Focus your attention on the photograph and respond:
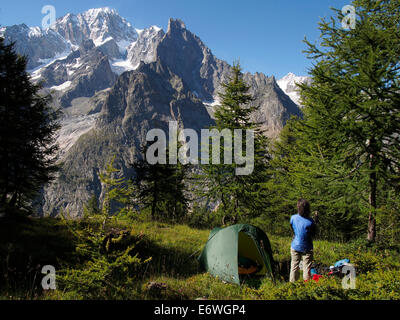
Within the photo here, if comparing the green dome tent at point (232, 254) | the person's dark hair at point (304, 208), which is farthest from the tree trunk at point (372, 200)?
the green dome tent at point (232, 254)

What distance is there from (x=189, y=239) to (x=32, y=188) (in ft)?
Result: 41.0

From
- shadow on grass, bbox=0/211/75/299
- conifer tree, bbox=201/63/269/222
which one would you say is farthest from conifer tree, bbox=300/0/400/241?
shadow on grass, bbox=0/211/75/299

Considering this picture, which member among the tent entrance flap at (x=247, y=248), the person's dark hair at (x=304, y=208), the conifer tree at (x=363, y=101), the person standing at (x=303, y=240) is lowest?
the tent entrance flap at (x=247, y=248)

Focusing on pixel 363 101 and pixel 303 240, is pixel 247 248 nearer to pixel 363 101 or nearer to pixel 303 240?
pixel 303 240

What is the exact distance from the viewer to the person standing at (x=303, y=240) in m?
5.40

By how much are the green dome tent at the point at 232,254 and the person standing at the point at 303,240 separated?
1.04 m

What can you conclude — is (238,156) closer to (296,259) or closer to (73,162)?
(296,259)

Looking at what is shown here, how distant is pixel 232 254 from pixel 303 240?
92.0 inches

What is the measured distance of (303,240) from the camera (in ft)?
17.8

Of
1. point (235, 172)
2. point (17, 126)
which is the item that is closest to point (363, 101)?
point (235, 172)

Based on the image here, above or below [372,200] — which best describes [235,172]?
above

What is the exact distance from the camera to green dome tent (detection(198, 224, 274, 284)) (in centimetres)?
660

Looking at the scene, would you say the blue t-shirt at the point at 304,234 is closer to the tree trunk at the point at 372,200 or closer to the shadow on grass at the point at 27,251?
the tree trunk at the point at 372,200

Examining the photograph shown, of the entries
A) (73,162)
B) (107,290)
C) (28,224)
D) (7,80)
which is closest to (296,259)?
(107,290)
